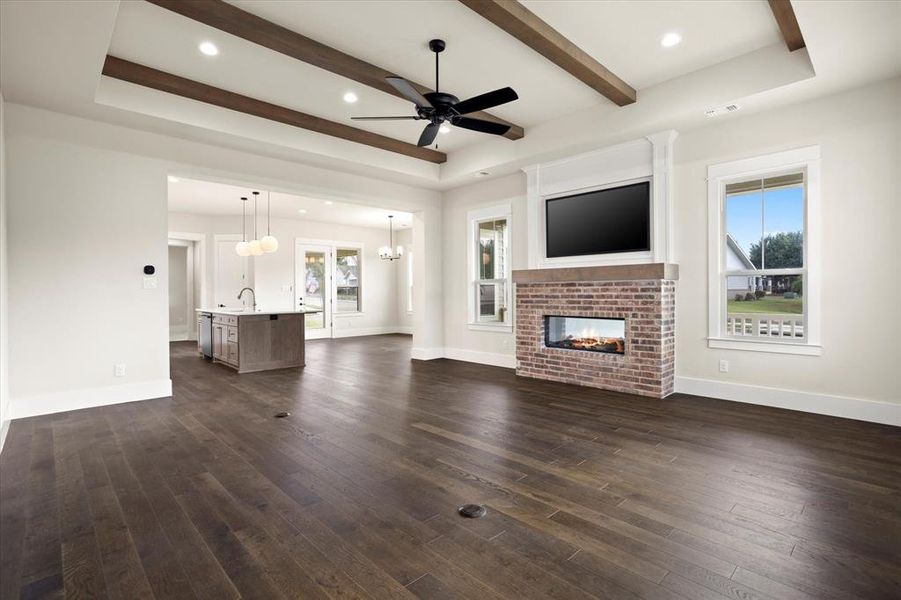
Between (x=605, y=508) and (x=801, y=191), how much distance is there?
375cm

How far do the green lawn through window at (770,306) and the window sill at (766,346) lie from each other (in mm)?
304

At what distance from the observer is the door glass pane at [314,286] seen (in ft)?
36.0

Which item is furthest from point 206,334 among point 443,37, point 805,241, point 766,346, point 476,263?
point 805,241

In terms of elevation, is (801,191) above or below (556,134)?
below

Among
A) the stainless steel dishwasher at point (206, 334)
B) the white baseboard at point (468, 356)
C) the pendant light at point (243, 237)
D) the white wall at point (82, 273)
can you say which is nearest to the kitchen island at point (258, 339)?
the stainless steel dishwasher at point (206, 334)

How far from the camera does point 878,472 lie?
109 inches

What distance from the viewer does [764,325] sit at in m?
4.51

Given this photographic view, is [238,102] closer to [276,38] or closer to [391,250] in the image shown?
[276,38]

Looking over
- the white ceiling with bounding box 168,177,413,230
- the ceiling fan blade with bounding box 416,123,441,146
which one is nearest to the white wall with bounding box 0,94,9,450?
the white ceiling with bounding box 168,177,413,230

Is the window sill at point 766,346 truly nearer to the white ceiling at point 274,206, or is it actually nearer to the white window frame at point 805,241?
the white window frame at point 805,241

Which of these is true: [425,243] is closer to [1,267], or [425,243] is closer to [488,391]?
[488,391]

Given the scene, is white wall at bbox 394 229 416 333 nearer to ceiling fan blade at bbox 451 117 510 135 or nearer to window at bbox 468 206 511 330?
window at bbox 468 206 511 330

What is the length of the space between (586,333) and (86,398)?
536 centimetres

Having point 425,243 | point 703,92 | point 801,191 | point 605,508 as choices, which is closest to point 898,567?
point 605,508
